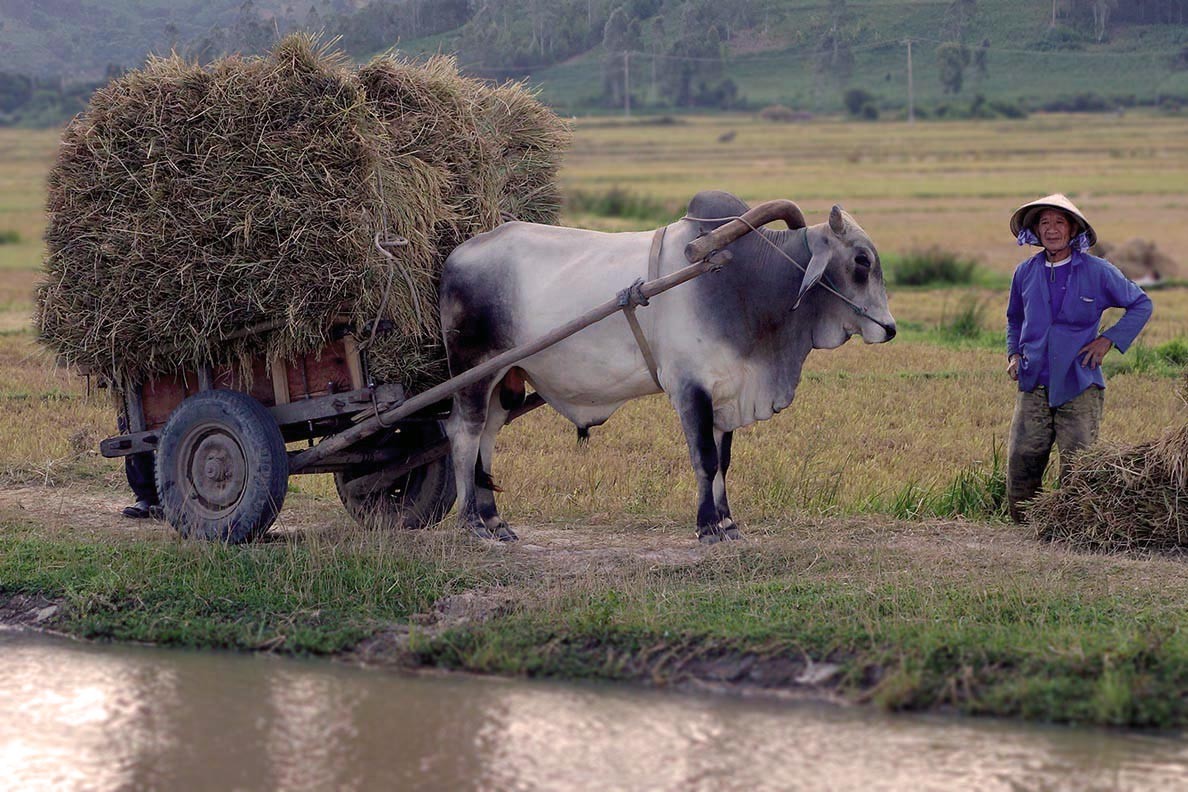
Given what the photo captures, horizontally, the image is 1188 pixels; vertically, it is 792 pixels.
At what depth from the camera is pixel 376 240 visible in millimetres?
6711

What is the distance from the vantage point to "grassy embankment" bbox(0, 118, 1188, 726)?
510 centimetres

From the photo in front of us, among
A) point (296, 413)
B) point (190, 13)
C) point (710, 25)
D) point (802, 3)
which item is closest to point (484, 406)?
point (296, 413)

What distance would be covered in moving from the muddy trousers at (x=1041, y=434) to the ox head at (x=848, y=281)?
37.7 inches

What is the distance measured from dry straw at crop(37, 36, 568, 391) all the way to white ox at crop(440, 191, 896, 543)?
30cm

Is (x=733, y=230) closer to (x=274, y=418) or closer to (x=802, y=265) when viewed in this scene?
(x=802, y=265)

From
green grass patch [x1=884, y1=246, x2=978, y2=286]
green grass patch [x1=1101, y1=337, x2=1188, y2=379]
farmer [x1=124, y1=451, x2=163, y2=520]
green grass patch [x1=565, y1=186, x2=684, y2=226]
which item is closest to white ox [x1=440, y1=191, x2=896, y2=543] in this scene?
farmer [x1=124, y1=451, x2=163, y2=520]

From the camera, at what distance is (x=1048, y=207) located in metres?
7.00

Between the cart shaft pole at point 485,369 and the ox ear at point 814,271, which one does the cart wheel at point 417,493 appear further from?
the ox ear at point 814,271

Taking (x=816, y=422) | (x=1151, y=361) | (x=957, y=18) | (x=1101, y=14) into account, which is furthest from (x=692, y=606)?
(x=957, y=18)

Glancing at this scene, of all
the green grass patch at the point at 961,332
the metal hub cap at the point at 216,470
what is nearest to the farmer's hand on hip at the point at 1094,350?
the metal hub cap at the point at 216,470

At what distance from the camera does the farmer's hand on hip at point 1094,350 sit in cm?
697

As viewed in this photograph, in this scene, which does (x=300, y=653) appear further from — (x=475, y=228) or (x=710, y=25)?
(x=710, y=25)

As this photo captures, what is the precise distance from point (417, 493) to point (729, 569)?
6.98 feet

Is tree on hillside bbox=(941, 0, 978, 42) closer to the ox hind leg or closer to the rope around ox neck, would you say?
the rope around ox neck
